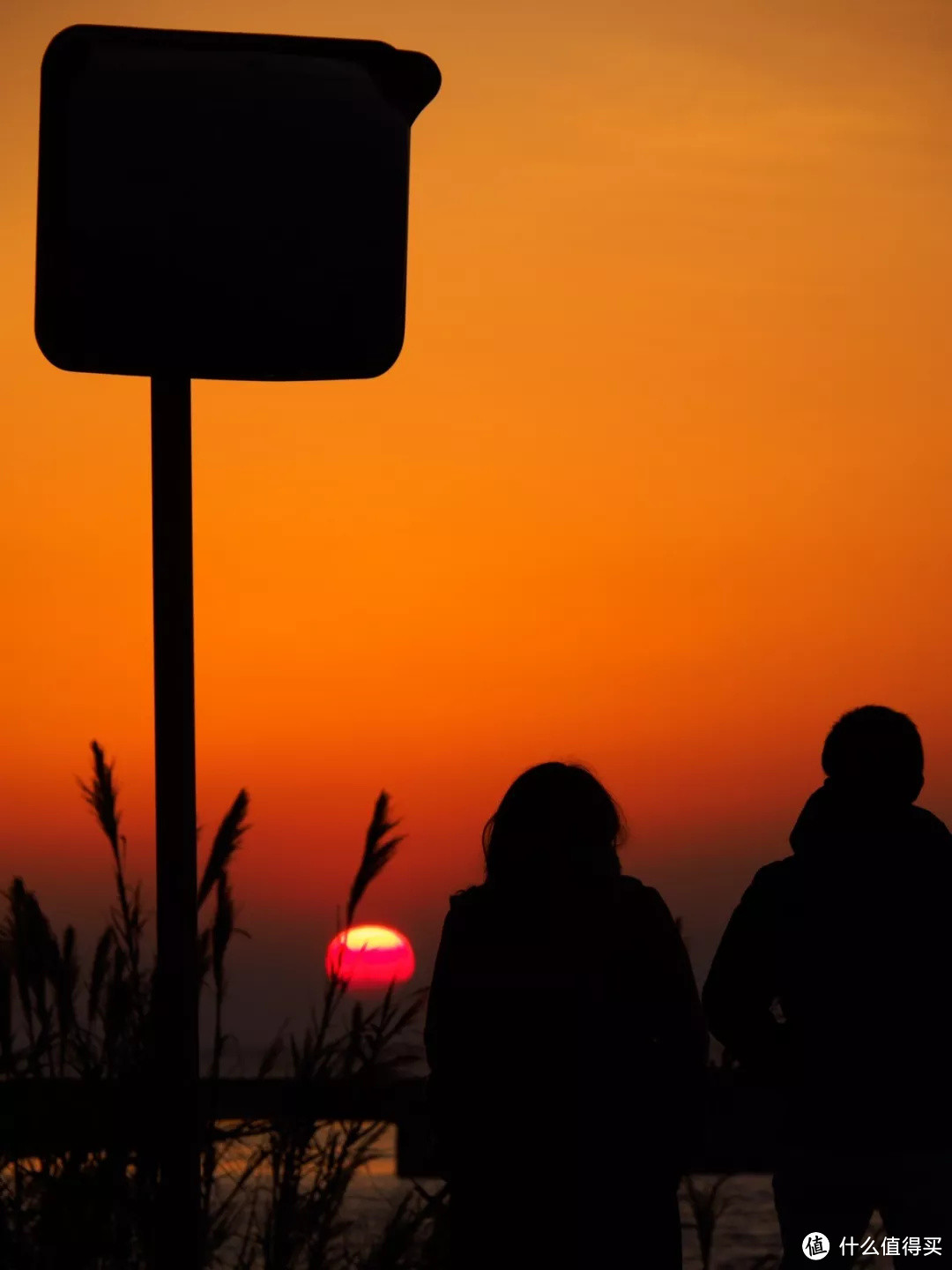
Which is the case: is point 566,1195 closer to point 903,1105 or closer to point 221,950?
point 903,1105

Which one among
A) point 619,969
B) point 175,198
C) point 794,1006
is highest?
point 175,198

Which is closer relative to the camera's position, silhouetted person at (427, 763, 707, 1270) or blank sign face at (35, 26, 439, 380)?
blank sign face at (35, 26, 439, 380)

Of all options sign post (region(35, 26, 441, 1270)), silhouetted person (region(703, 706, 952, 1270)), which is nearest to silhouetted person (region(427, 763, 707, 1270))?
sign post (region(35, 26, 441, 1270))

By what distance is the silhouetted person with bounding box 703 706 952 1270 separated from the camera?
2.51m

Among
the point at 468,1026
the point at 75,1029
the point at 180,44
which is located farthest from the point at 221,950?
the point at 180,44

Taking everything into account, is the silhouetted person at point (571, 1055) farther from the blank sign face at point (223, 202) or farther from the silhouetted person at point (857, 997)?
the blank sign face at point (223, 202)

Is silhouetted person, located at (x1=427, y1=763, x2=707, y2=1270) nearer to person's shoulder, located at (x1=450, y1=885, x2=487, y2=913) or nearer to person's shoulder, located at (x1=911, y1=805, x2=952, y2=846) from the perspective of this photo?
person's shoulder, located at (x1=450, y1=885, x2=487, y2=913)

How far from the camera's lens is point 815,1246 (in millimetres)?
2498

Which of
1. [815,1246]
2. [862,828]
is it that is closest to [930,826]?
[862,828]

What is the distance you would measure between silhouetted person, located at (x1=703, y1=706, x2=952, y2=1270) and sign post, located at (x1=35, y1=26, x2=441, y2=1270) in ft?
3.93

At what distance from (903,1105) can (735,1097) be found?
56.4 inches

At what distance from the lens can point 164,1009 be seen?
169cm

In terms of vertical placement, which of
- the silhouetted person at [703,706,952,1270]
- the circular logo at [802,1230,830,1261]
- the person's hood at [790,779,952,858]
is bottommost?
the circular logo at [802,1230,830,1261]

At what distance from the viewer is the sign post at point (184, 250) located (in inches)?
65.7
